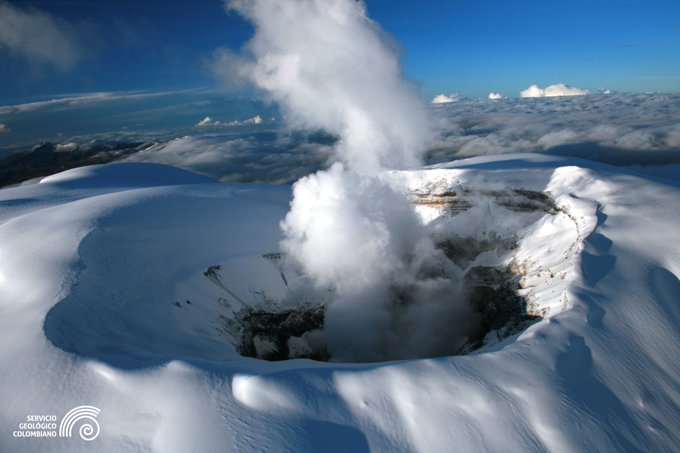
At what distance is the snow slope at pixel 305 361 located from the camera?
6.36m

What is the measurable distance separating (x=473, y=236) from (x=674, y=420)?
1461 cm

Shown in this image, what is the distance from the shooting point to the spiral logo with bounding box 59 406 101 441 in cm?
633

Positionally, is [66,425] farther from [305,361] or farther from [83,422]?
[305,361]

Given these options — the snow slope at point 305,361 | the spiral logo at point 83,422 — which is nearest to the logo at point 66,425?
the spiral logo at point 83,422

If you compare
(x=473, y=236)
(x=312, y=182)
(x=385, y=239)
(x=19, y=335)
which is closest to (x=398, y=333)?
(x=385, y=239)

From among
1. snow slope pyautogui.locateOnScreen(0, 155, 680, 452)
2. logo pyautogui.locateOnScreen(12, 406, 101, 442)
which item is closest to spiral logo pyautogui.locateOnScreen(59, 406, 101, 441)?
logo pyautogui.locateOnScreen(12, 406, 101, 442)

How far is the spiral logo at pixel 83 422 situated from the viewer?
249 inches

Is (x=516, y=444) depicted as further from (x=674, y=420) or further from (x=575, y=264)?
(x=575, y=264)

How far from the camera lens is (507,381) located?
7.21 meters

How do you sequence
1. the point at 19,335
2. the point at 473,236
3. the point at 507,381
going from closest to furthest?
the point at 507,381, the point at 19,335, the point at 473,236

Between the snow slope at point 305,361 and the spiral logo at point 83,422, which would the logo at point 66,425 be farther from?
the snow slope at point 305,361

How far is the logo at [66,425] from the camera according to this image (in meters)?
6.36

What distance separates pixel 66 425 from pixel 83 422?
0.97 feet

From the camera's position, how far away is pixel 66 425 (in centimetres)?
646
